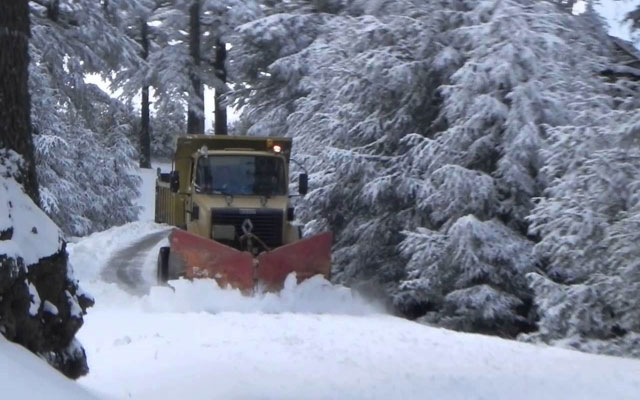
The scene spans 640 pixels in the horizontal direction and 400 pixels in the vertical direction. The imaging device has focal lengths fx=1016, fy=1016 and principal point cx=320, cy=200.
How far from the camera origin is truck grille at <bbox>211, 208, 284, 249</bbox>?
17.0 metres

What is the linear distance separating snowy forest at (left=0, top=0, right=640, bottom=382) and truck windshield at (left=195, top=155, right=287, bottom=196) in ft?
9.47

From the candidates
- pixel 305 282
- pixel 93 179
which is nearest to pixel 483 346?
pixel 305 282

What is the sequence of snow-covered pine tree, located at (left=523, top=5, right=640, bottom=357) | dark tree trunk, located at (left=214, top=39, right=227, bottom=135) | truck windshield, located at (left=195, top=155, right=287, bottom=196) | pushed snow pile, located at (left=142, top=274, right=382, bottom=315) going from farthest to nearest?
1. dark tree trunk, located at (left=214, top=39, right=227, bottom=135)
2. truck windshield, located at (left=195, top=155, right=287, bottom=196)
3. snow-covered pine tree, located at (left=523, top=5, right=640, bottom=357)
4. pushed snow pile, located at (left=142, top=274, right=382, bottom=315)

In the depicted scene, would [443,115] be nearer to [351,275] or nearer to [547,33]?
[547,33]

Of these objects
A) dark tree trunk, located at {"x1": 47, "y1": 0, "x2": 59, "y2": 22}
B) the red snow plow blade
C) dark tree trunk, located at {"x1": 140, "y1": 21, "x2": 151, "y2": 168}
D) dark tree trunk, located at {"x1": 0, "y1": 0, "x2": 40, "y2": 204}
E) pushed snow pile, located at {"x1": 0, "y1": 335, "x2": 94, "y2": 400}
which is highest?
dark tree trunk, located at {"x1": 0, "y1": 0, "x2": 40, "y2": 204}

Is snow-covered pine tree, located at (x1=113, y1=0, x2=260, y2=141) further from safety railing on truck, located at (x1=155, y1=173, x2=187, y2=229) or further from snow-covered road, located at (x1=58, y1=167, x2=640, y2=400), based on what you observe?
snow-covered road, located at (x1=58, y1=167, x2=640, y2=400)

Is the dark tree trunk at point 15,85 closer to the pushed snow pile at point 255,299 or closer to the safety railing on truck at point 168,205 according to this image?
the pushed snow pile at point 255,299

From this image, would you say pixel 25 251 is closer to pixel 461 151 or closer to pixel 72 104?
pixel 461 151

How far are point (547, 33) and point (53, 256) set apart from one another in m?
15.9

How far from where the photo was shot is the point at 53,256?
260 inches

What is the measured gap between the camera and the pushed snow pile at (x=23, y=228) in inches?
240

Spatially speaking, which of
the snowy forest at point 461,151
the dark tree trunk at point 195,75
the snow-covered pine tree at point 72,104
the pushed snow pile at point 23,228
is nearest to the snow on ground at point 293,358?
the pushed snow pile at point 23,228

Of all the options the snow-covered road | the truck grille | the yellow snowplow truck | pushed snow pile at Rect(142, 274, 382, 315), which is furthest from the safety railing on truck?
pushed snow pile at Rect(142, 274, 382, 315)

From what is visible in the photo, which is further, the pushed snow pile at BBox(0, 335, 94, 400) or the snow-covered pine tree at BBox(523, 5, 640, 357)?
the snow-covered pine tree at BBox(523, 5, 640, 357)
